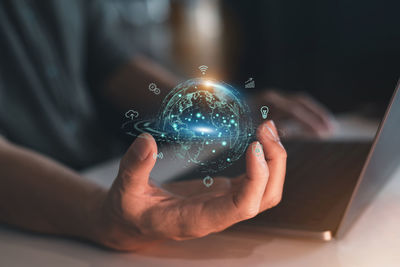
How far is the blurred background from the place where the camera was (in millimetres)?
1816

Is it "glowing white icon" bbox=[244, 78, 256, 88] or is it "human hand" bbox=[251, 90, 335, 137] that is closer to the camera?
"glowing white icon" bbox=[244, 78, 256, 88]

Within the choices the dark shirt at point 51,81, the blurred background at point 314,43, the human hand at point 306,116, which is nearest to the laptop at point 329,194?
the human hand at point 306,116

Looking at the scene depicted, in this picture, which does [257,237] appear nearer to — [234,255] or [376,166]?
[234,255]

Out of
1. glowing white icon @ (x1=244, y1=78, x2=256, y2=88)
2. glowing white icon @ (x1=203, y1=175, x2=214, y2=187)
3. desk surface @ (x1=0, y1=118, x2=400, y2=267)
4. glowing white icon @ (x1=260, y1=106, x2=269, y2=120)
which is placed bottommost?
desk surface @ (x1=0, y1=118, x2=400, y2=267)

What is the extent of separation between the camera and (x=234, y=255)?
0.36m

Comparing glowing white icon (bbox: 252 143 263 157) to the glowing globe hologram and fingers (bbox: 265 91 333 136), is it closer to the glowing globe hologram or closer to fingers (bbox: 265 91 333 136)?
the glowing globe hologram

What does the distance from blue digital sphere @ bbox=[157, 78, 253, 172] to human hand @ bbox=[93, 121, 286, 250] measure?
2cm

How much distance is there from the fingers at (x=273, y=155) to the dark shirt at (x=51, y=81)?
58 centimetres

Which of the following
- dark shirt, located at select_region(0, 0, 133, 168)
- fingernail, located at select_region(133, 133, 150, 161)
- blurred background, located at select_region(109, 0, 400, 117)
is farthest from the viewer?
blurred background, located at select_region(109, 0, 400, 117)

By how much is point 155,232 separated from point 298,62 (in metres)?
2.09

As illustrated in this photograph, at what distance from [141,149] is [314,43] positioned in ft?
6.95

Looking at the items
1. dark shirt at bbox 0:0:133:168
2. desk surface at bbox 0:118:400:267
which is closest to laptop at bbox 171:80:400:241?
desk surface at bbox 0:118:400:267

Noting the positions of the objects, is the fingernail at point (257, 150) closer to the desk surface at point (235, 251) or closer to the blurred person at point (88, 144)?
the blurred person at point (88, 144)

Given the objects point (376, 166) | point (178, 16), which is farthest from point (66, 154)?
point (178, 16)
